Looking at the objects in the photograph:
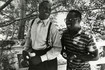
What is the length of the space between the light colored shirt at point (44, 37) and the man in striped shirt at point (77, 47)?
0.06m

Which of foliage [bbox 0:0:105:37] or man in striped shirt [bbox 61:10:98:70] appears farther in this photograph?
foliage [bbox 0:0:105:37]

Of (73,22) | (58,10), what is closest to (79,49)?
(73,22)

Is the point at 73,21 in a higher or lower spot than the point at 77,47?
higher

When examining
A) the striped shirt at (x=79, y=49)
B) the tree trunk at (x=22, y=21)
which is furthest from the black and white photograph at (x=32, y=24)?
the striped shirt at (x=79, y=49)

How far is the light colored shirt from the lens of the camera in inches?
41.4

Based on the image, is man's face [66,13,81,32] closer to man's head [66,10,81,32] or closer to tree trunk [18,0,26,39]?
man's head [66,10,81,32]

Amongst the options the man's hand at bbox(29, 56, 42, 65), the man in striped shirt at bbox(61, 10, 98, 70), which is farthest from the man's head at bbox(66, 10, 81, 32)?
the man's hand at bbox(29, 56, 42, 65)

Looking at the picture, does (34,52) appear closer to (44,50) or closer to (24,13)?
(44,50)

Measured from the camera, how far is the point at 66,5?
1.54 meters

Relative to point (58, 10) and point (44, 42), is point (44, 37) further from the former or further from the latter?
point (58, 10)

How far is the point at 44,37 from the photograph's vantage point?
1.06m

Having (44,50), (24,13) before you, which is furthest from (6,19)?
(44,50)

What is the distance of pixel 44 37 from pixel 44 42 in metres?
0.03

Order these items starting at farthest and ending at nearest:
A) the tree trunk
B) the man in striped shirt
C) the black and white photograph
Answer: the tree trunk, the black and white photograph, the man in striped shirt
